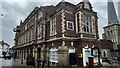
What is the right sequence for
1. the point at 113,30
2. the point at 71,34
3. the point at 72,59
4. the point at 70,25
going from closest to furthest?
the point at 72,59 < the point at 71,34 < the point at 70,25 < the point at 113,30

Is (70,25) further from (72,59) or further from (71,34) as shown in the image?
(72,59)

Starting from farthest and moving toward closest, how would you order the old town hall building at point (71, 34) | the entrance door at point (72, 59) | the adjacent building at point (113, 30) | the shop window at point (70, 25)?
the adjacent building at point (113, 30), the shop window at point (70, 25), the entrance door at point (72, 59), the old town hall building at point (71, 34)

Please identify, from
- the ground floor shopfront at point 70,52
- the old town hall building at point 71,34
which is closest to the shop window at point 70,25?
the old town hall building at point 71,34

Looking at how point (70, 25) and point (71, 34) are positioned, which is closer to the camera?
point (71, 34)

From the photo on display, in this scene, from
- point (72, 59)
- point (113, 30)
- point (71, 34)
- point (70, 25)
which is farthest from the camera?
point (113, 30)

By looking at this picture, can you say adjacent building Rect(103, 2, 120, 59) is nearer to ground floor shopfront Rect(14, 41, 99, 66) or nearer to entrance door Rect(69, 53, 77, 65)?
ground floor shopfront Rect(14, 41, 99, 66)

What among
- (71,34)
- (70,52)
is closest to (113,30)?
(71,34)

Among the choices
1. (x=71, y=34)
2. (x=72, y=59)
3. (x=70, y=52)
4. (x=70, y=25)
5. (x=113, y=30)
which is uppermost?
(x=113, y=30)

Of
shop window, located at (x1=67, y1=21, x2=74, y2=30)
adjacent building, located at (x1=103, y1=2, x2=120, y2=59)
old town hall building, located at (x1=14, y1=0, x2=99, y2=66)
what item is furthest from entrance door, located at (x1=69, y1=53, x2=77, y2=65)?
adjacent building, located at (x1=103, y1=2, x2=120, y2=59)

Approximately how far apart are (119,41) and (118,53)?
8.47 metres

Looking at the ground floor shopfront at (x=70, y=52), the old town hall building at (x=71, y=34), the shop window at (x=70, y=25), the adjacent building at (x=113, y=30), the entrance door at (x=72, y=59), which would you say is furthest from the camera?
the adjacent building at (x=113, y=30)

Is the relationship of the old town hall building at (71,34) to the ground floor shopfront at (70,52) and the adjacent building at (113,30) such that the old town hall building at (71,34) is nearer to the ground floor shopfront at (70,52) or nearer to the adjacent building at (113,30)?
the ground floor shopfront at (70,52)

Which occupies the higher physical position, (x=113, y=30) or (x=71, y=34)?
(x=113, y=30)

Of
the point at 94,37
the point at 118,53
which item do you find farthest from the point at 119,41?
the point at 94,37
